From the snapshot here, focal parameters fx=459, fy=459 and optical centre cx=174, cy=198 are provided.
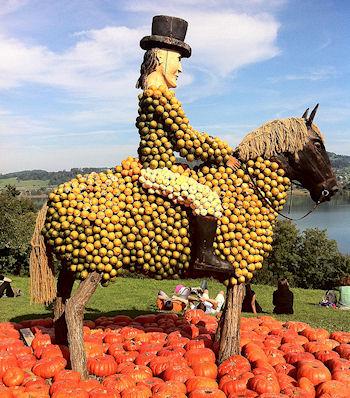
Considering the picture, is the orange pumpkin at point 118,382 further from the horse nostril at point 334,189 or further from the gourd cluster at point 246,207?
the horse nostril at point 334,189

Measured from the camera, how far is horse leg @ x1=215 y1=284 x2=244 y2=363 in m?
5.79

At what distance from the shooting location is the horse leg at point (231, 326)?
5785 millimetres

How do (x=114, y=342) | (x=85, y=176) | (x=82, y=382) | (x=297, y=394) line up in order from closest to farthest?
(x=297, y=394), (x=82, y=382), (x=85, y=176), (x=114, y=342)

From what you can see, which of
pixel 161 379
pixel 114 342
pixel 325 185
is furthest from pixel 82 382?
pixel 325 185

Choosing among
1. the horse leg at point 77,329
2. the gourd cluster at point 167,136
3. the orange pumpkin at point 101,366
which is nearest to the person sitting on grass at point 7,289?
the orange pumpkin at point 101,366

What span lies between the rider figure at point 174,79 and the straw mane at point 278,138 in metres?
0.29

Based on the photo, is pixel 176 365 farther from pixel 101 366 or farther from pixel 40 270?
pixel 40 270

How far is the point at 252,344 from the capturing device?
20.1ft

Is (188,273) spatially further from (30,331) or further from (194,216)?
(30,331)

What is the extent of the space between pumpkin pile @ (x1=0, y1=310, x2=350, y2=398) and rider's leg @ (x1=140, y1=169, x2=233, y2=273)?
1231 mm

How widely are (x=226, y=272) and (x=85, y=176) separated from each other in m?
2.15

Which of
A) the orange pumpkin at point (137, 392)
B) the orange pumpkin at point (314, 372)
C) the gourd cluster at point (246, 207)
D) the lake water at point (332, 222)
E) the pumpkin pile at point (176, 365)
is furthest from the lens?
the lake water at point (332, 222)

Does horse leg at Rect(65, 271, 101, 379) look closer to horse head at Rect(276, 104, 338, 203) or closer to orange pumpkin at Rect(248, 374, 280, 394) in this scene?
orange pumpkin at Rect(248, 374, 280, 394)

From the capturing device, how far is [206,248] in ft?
17.9
